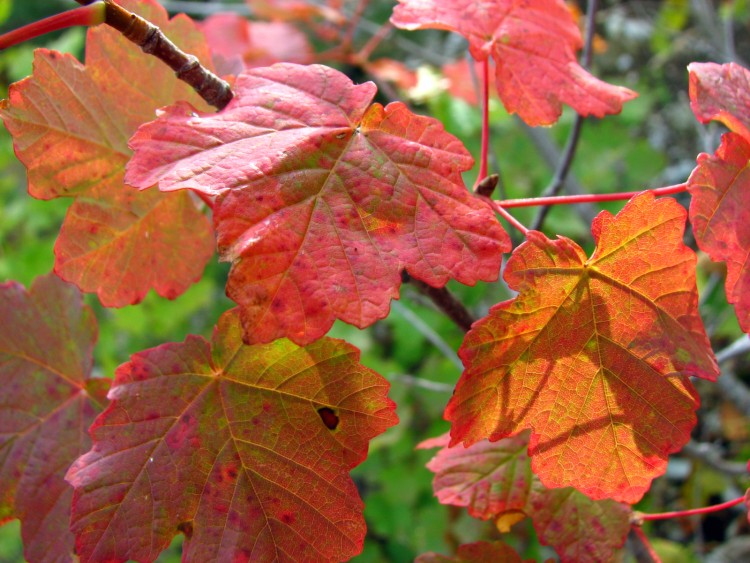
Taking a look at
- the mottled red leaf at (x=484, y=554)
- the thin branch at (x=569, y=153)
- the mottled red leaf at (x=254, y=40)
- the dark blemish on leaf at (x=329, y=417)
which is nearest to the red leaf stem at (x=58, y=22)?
the dark blemish on leaf at (x=329, y=417)

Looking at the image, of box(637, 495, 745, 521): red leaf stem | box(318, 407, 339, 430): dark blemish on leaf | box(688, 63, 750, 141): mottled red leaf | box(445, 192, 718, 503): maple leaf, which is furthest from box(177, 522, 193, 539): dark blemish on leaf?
box(688, 63, 750, 141): mottled red leaf

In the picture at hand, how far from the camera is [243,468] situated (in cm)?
64

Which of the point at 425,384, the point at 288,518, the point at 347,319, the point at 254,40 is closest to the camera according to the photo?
the point at 347,319

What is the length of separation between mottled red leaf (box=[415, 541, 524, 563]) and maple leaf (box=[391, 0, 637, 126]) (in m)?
0.50

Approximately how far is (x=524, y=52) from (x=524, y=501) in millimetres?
546

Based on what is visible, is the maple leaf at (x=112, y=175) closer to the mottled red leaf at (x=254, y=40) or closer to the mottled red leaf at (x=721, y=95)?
the mottled red leaf at (x=721, y=95)

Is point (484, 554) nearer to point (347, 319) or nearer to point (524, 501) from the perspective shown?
point (524, 501)

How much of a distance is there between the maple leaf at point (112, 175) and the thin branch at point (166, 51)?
0.49 ft

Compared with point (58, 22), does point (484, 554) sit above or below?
below

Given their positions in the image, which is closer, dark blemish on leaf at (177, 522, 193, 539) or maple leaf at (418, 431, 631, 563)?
dark blemish on leaf at (177, 522, 193, 539)

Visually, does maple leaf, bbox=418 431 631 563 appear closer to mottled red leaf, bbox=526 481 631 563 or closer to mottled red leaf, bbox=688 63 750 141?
mottled red leaf, bbox=526 481 631 563

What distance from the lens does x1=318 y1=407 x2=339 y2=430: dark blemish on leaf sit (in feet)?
2.08

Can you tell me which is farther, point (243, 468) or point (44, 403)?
point (44, 403)

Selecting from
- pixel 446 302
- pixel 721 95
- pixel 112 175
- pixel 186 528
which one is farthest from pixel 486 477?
pixel 112 175
